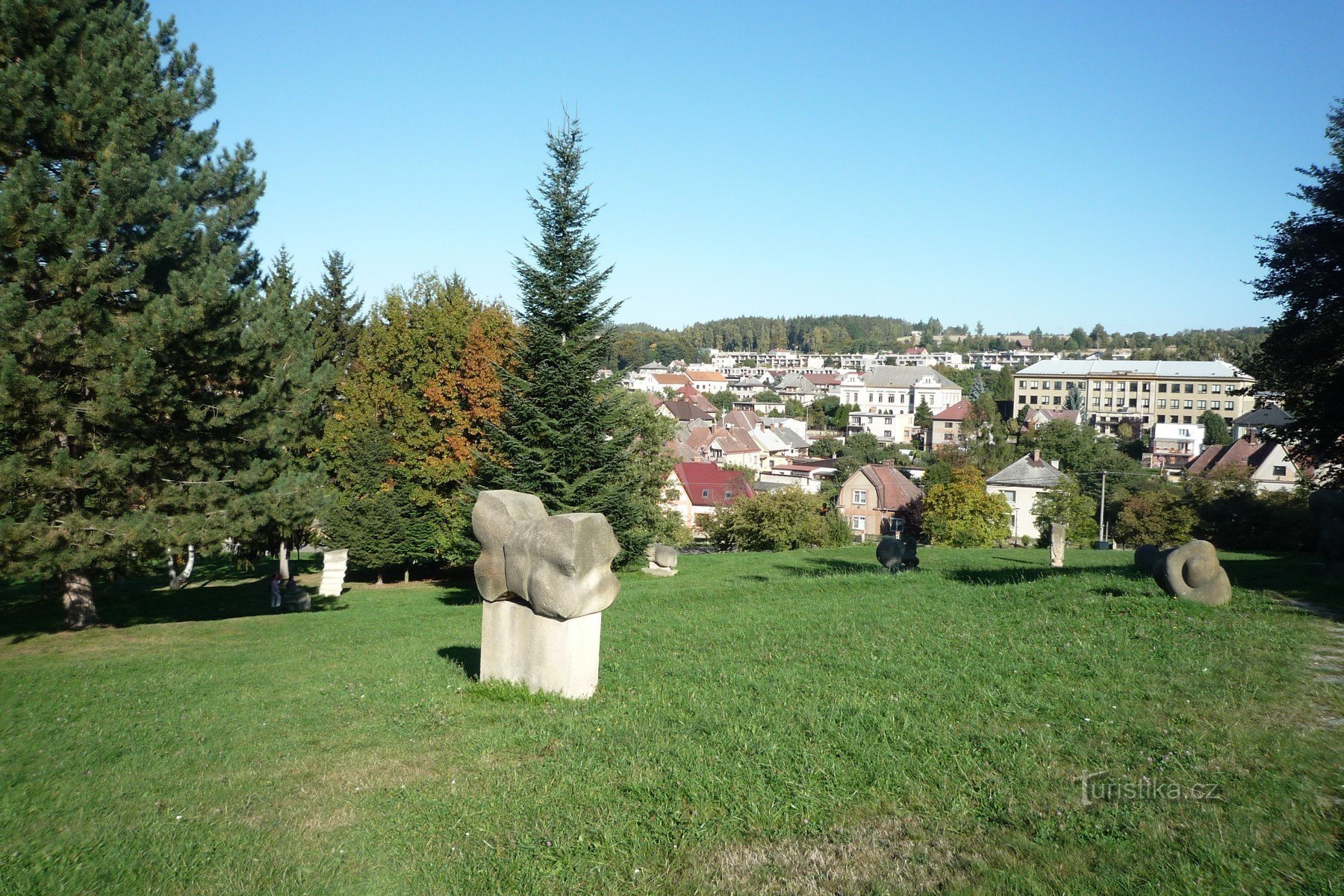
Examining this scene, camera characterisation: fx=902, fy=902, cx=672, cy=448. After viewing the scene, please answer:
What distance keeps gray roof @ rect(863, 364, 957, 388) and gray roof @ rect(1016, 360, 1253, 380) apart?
12776 mm

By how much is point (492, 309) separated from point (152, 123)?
15.3 metres

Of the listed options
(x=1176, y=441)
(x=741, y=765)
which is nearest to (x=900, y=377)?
(x=1176, y=441)

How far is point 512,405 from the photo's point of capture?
24.1 metres

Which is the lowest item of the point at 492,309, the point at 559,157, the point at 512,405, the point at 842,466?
the point at 842,466

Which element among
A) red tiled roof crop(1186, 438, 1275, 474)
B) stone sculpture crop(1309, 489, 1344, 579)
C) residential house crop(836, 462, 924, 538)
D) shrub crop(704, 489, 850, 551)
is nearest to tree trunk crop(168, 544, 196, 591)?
shrub crop(704, 489, 850, 551)

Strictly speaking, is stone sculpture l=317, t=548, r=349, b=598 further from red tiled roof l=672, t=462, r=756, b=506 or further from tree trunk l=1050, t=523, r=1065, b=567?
red tiled roof l=672, t=462, r=756, b=506

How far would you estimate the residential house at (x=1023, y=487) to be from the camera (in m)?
66.4

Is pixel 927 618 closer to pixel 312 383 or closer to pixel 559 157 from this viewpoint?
pixel 312 383

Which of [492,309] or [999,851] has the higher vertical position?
[492,309]

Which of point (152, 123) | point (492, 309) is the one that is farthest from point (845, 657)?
point (492, 309)

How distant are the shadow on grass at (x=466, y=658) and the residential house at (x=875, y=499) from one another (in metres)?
59.4

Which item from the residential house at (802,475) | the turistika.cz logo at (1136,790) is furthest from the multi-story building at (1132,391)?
the turistika.cz logo at (1136,790)

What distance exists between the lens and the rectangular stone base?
9.27 m

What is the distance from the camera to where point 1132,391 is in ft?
444
